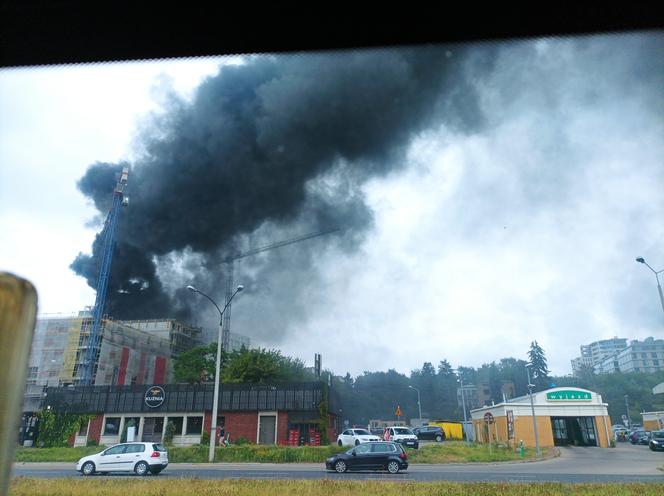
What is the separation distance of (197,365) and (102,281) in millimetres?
25282

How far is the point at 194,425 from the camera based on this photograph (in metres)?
37.0

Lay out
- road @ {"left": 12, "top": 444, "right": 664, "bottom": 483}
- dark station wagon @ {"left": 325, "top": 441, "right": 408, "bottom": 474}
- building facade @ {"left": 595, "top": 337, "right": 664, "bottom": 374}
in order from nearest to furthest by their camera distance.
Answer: road @ {"left": 12, "top": 444, "right": 664, "bottom": 483}
dark station wagon @ {"left": 325, "top": 441, "right": 408, "bottom": 474}
building facade @ {"left": 595, "top": 337, "right": 664, "bottom": 374}

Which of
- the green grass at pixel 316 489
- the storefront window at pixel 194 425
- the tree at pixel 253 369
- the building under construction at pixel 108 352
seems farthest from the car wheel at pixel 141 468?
the building under construction at pixel 108 352

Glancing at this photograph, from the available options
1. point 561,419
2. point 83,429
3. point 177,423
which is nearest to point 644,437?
point 561,419

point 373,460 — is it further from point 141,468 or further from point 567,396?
point 567,396

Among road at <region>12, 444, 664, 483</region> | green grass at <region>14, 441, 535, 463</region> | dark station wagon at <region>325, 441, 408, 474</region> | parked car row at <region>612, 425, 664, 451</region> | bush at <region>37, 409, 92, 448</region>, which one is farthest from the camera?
bush at <region>37, 409, 92, 448</region>

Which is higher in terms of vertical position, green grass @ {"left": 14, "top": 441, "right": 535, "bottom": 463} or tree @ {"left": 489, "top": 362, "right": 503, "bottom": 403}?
tree @ {"left": 489, "top": 362, "right": 503, "bottom": 403}

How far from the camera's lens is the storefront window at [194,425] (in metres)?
36.8

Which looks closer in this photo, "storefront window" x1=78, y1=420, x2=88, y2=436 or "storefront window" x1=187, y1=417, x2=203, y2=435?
"storefront window" x1=187, y1=417, x2=203, y2=435

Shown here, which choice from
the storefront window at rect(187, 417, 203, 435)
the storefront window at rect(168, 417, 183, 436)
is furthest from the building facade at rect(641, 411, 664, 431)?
the storefront window at rect(168, 417, 183, 436)

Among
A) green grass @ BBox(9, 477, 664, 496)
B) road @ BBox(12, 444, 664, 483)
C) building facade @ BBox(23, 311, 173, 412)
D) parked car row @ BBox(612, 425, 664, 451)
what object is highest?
building facade @ BBox(23, 311, 173, 412)

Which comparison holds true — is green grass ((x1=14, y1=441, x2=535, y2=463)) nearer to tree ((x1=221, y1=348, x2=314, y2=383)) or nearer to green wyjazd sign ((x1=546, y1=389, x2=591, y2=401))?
green wyjazd sign ((x1=546, y1=389, x2=591, y2=401))

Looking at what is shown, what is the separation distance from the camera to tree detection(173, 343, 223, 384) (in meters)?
65.9

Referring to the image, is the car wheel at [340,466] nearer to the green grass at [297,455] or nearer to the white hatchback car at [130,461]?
the green grass at [297,455]
